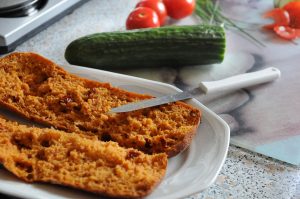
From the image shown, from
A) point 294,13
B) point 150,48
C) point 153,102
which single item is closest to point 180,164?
Result: point 153,102

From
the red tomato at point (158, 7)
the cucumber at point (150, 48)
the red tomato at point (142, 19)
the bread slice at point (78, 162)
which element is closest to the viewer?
the bread slice at point (78, 162)

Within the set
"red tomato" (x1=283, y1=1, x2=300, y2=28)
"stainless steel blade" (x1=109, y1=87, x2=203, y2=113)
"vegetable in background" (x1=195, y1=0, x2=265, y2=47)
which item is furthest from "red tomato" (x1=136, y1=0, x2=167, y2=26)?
"stainless steel blade" (x1=109, y1=87, x2=203, y2=113)

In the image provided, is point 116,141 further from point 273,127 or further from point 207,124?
point 273,127

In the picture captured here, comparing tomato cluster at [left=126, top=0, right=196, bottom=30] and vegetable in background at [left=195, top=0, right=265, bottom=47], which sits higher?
tomato cluster at [left=126, top=0, right=196, bottom=30]

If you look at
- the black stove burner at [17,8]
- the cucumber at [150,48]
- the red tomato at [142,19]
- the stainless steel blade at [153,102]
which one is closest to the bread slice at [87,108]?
the stainless steel blade at [153,102]

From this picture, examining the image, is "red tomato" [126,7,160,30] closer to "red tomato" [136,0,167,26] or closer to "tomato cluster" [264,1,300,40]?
"red tomato" [136,0,167,26]

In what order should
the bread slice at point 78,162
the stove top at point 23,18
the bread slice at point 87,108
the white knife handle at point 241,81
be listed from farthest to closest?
1. the stove top at point 23,18
2. the white knife handle at point 241,81
3. the bread slice at point 87,108
4. the bread slice at point 78,162

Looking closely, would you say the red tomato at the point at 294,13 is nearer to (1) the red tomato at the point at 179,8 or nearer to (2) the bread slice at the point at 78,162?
(1) the red tomato at the point at 179,8

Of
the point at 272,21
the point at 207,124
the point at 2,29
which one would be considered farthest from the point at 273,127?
the point at 2,29
